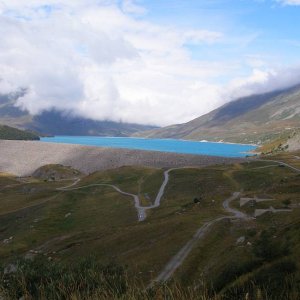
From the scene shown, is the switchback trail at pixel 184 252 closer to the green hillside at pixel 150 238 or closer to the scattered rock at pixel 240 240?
the green hillside at pixel 150 238

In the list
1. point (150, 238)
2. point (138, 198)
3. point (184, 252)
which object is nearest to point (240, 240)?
point (184, 252)

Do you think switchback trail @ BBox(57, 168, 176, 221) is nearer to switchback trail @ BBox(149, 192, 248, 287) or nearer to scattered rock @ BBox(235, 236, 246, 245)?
switchback trail @ BBox(149, 192, 248, 287)

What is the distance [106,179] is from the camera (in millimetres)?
129875

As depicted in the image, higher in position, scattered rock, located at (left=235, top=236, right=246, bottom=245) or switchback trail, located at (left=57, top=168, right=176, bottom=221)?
scattered rock, located at (left=235, top=236, right=246, bottom=245)

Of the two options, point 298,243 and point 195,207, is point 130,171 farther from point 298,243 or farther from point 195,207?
point 298,243

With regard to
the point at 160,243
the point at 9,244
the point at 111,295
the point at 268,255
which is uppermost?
the point at 111,295

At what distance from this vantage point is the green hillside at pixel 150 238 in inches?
608

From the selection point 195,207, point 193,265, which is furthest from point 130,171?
point 193,265

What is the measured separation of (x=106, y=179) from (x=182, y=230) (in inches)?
3298

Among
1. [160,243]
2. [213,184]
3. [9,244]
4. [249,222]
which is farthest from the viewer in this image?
[213,184]

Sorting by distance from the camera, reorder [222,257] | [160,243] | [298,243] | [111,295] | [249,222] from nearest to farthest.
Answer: [111,295] → [298,243] → [222,257] → [160,243] → [249,222]

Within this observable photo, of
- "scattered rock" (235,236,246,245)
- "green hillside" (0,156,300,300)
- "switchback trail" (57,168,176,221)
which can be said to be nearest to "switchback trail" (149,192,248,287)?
"green hillside" (0,156,300,300)

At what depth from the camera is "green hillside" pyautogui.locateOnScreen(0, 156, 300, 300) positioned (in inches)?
608

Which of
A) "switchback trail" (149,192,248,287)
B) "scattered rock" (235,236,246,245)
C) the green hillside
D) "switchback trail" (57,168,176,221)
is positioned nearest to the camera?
the green hillside
